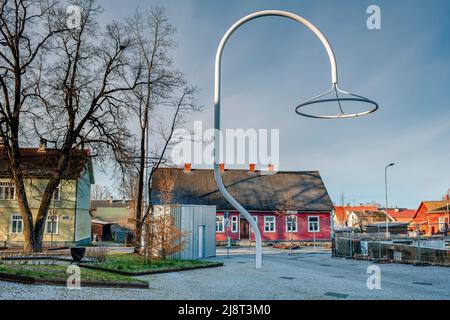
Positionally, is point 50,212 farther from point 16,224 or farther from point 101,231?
point 101,231

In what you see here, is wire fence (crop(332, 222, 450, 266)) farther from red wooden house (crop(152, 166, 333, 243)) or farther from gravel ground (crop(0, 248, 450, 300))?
red wooden house (crop(152, 166, 333, 243))

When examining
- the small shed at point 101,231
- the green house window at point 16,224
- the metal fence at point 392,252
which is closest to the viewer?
the metal fence at point 392,252

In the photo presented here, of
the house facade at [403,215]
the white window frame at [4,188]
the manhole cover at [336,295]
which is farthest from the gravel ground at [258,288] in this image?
the house facade at [403,215]

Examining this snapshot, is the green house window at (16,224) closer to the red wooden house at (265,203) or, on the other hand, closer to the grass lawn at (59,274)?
the red wooden house at (265,203)

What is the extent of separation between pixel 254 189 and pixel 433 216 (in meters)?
37.8

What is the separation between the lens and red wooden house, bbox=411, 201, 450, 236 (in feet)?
216

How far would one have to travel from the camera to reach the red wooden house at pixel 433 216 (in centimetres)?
6588

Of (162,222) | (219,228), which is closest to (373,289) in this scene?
(162,222)

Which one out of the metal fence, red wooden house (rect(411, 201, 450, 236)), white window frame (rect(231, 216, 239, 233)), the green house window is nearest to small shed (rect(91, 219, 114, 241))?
the green house window

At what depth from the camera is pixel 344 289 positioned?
13.1m

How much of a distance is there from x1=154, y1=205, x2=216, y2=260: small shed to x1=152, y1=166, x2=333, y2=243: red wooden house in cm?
1681

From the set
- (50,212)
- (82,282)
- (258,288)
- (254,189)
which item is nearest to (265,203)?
(254,189)

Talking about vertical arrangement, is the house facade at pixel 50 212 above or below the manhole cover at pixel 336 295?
above

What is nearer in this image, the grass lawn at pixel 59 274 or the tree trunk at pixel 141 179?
the grass lawn at pixel 59 274
